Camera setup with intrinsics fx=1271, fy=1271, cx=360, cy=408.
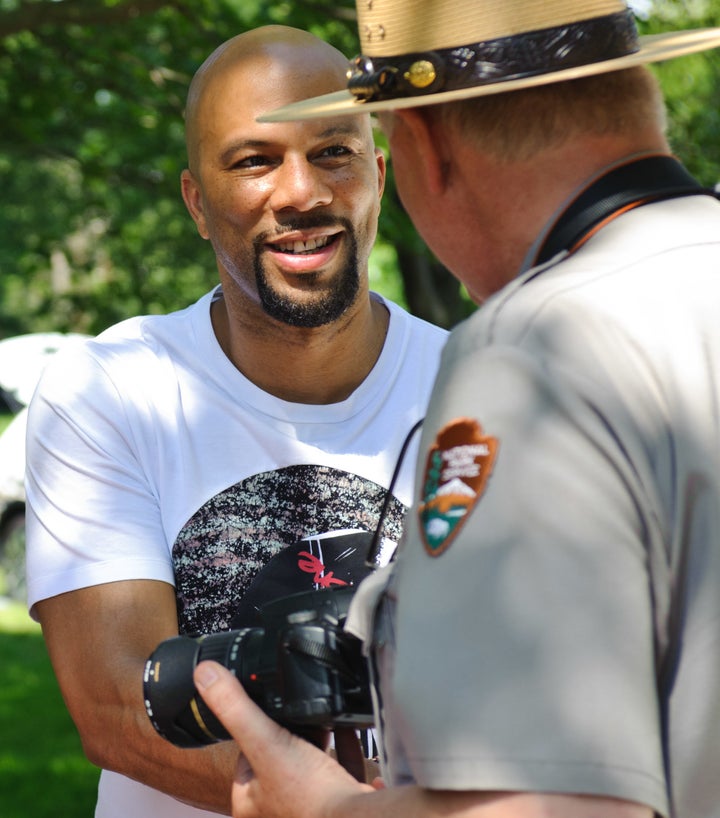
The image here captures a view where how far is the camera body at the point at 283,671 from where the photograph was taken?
1638 millimetres

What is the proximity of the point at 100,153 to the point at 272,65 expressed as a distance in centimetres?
656

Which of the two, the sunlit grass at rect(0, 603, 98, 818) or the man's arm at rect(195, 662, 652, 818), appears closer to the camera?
the man's arm at rect(195, 662, 652, 818)

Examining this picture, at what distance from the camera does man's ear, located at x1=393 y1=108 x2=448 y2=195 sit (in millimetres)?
1510

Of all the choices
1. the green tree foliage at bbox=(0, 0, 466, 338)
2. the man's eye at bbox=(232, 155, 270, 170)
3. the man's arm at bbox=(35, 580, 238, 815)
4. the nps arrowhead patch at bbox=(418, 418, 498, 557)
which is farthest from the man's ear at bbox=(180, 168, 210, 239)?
the green tree foliage at bbox=(0, 0, 466, 338)

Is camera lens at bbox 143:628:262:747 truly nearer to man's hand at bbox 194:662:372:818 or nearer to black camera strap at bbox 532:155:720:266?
man's hand at bbox 194:662:372:818

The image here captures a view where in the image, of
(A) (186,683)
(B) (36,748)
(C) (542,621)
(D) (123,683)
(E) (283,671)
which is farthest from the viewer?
(B) (36,748)

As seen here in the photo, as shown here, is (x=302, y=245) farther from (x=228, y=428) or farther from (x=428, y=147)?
(x=428, y=147)

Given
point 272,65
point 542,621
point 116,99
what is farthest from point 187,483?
point 116,99

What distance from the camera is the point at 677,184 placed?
143 centimetres

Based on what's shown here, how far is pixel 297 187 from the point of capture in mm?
2912

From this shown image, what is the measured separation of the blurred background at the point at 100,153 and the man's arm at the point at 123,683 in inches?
137

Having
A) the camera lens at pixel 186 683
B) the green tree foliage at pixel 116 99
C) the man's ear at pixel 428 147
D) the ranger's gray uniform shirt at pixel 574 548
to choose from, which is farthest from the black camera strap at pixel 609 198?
the green tree foliage at pixel 116 99

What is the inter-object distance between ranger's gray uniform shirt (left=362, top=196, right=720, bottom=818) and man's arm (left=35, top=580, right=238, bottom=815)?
3.92 feet

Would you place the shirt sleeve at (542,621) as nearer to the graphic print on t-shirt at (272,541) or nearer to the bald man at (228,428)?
the bald man at (228,428)
